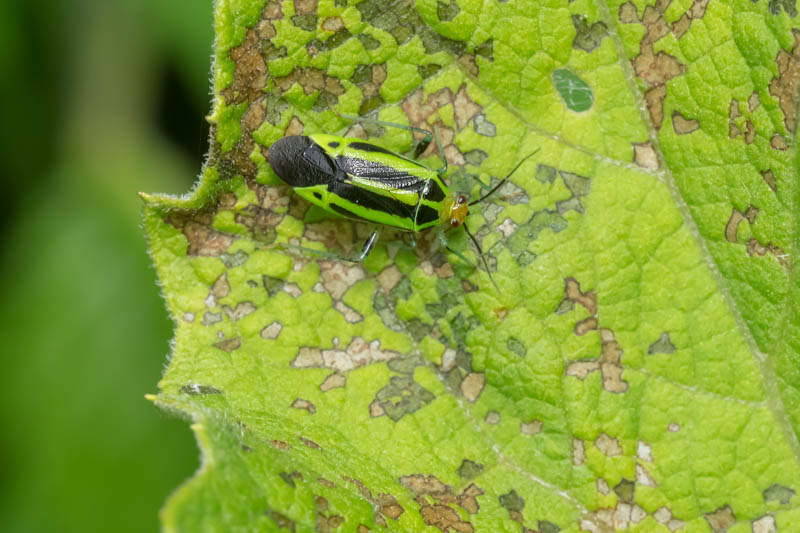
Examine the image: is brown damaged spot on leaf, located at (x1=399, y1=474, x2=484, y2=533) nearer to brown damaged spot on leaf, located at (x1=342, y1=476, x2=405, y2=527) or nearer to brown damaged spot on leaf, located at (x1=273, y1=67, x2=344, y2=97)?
brown damaged spot on leaf, located at (x1=342, y1=476, x2=405, y2=527)

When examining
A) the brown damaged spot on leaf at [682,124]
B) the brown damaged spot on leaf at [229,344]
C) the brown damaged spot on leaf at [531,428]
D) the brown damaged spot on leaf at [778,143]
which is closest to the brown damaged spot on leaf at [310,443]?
the brown damaged spot on leaf at [229,344]

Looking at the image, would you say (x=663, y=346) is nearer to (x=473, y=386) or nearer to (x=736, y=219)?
(x=736, y=219)

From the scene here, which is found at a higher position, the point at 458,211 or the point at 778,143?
the point at 778,143

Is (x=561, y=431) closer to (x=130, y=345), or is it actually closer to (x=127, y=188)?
(x=130, y=345)

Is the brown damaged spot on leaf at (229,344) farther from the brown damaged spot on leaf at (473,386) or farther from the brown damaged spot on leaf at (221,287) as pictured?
the brown damaged spot on leaf at (473,386)

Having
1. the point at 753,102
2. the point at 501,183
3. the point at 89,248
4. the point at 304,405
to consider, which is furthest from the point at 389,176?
the point at 89,248
